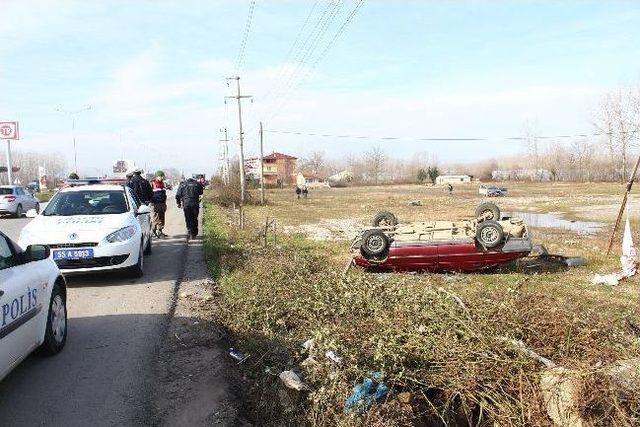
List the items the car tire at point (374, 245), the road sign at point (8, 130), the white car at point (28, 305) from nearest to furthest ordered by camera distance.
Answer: the white car at point (28, 305)
the car tire at point (374, 245)
the road sign at point (8, 130)

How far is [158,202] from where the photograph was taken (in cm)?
1422

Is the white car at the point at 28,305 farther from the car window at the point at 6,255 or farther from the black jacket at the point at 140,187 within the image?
the black jacket at the point at 140,187

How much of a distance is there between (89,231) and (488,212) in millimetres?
8246

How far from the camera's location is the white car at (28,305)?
13.3ft

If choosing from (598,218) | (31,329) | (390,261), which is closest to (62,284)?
(31,329)

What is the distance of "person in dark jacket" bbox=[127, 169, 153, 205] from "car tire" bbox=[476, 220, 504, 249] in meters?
8.43

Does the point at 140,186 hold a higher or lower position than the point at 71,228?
higher

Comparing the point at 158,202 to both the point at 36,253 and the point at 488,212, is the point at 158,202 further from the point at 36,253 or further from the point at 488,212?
the point at 36,253

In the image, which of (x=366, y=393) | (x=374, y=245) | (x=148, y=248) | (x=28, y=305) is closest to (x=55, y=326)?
(x=28, y=305)

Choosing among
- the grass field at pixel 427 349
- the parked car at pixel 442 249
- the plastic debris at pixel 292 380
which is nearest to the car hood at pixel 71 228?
the grass field at pixel 427 349

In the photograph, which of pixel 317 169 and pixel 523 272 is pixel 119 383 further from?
pixel 317 169

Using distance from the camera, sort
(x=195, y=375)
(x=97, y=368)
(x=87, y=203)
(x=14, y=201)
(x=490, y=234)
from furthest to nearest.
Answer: (x=14, y=201)
(x=87, y=203)
(x=490, y=234)
(x=97, y=368)
(x=195, y=375)

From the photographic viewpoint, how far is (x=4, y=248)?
4562mm

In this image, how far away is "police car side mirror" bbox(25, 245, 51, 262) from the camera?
15.8 feet
